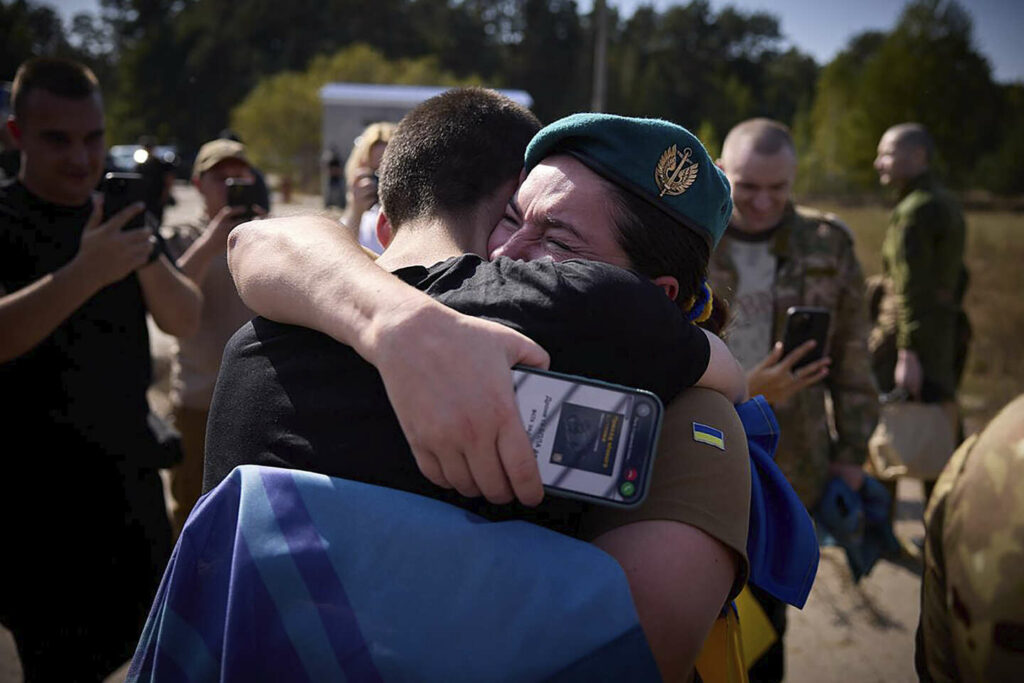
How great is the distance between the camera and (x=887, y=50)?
41.5m

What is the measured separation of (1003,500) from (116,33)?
80119mm

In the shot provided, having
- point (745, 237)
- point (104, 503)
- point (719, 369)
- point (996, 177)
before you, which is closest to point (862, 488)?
point (745, 237)

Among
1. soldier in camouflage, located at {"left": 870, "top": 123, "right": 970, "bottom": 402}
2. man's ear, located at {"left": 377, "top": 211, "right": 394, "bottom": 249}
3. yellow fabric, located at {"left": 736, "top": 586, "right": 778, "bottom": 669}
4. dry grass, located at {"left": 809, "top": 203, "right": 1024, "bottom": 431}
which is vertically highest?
man's ear, located at {"left": 377, "top": 211, "right": 394, "bottom": 249}

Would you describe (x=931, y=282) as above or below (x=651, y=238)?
below

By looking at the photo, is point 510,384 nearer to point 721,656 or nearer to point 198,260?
point 721,656

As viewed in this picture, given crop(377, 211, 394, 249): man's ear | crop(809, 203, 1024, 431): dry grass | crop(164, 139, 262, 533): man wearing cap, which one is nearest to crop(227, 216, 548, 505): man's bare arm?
crop(377, 211, 394, 249): man's ear

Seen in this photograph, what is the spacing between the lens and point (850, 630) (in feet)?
13.9

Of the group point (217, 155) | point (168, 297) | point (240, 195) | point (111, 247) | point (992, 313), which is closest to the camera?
point (111, 247)

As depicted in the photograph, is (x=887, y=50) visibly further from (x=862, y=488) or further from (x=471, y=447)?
(x=471, y=447)

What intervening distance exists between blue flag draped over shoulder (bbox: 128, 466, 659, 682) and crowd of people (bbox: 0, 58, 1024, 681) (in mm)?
77

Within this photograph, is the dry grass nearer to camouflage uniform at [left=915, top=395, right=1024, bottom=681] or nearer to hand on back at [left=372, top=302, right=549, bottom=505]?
camouflage uniform at [left=915, top=395, right=1024, bottom=681]

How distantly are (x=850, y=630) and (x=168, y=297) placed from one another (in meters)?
3.84

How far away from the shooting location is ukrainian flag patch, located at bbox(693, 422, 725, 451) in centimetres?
133

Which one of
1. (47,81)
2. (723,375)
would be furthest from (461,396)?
(47,81)
